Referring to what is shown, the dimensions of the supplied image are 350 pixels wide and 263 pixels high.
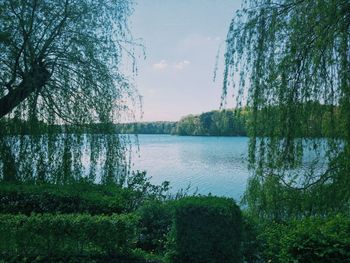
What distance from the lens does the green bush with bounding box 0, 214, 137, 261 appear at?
18.6 ft

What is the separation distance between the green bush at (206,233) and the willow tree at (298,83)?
1.27 m

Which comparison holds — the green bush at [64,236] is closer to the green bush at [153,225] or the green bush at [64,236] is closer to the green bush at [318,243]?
the green bush at [153,225]

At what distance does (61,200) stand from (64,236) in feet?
4.61

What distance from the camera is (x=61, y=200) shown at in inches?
276

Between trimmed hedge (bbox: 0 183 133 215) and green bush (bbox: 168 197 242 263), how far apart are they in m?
→ 1.75

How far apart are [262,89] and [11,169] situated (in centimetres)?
588

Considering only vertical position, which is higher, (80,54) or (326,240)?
(80,54)

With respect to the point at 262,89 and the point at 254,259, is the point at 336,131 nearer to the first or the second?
the point at 262,89

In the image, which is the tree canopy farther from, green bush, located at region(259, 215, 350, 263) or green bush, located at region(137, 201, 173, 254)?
green bush, located at region(259, 215, 350, 263)

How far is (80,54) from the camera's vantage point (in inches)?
341

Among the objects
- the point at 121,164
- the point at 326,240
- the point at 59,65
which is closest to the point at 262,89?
the point at 326,240

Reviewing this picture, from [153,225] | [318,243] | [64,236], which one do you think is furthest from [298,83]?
[64,236]

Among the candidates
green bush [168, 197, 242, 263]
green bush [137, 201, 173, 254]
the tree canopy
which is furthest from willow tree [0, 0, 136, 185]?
green bush [168, 197, 242, 263]

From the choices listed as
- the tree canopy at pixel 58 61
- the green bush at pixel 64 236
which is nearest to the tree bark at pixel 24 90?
the tree canopy at pixel 58 61
